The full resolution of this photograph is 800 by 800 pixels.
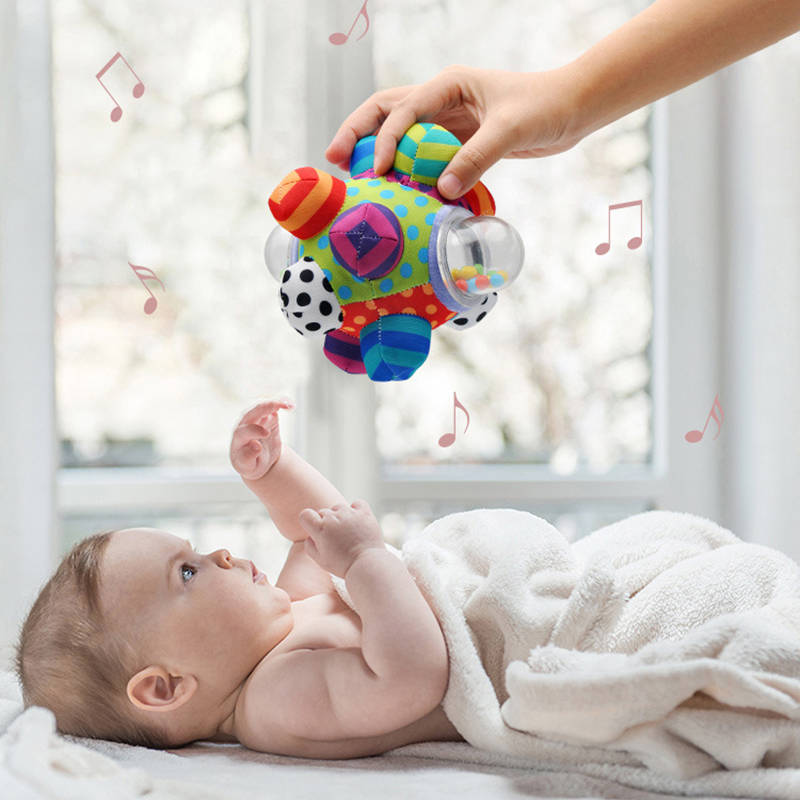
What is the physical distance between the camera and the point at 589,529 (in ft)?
6.22

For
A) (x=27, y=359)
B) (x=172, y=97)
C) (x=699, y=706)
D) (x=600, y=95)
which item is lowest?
(x=699, y=706)

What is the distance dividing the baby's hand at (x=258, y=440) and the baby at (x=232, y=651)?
0.56 ft

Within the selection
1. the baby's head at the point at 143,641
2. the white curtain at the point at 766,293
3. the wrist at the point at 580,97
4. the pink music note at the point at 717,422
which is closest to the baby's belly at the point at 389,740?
the baby's head at the point at 143,641

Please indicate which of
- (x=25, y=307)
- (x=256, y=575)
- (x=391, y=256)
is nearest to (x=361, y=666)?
(x=256, y=575)

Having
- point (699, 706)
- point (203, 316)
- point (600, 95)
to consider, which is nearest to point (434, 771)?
point (699, 706)

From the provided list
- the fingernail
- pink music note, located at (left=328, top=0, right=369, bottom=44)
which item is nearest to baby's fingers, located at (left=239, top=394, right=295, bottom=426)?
the fingernail

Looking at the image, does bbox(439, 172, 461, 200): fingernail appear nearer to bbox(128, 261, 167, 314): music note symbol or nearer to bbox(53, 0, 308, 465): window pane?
bbox(53, 0, 308, 465): window pane

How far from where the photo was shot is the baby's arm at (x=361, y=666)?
2.71 ft

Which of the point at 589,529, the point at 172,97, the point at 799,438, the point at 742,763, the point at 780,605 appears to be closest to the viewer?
the point at 742,763

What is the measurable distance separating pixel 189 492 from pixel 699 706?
1.25 meters

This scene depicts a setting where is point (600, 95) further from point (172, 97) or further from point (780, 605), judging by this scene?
point (172, 97)

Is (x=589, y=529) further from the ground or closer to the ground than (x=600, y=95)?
closer to the ground

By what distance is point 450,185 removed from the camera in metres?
0.88

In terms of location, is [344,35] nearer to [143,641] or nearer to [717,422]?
[717,422]
